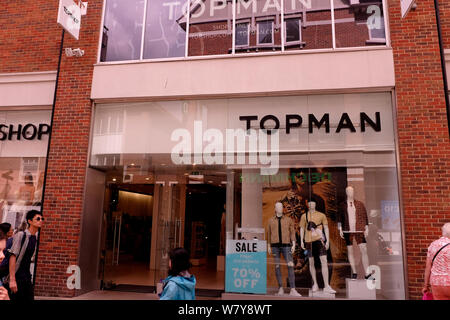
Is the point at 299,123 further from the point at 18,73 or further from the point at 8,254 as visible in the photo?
the point at 18,73

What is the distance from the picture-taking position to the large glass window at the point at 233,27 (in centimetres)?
799

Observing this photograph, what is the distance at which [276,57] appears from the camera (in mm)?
8008

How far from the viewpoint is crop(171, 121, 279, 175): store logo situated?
7922 mm

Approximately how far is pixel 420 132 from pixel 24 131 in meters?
9.41

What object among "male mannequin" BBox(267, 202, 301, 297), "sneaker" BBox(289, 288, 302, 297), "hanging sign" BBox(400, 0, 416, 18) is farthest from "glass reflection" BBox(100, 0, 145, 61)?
"sneaker" BBox(289, 288, 302, 297)

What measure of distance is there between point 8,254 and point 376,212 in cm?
661

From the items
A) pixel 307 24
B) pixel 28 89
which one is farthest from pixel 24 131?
pixel 307 24

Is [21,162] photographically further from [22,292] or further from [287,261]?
[287,261]

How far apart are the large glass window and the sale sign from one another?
4531 millimetres

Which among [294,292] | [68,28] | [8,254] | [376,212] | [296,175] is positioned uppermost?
[68,28]

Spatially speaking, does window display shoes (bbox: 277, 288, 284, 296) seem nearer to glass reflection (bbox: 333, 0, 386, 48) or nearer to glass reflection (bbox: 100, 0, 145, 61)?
glass reflection (bbox: 333, 0, 386, 48)

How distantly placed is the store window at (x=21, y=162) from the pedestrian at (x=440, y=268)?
27.7ft

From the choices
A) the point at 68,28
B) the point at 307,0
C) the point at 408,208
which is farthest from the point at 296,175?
the point at 68,28

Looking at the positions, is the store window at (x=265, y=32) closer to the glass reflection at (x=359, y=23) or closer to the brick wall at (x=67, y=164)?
the glass reflection at (x=359, y=23)
